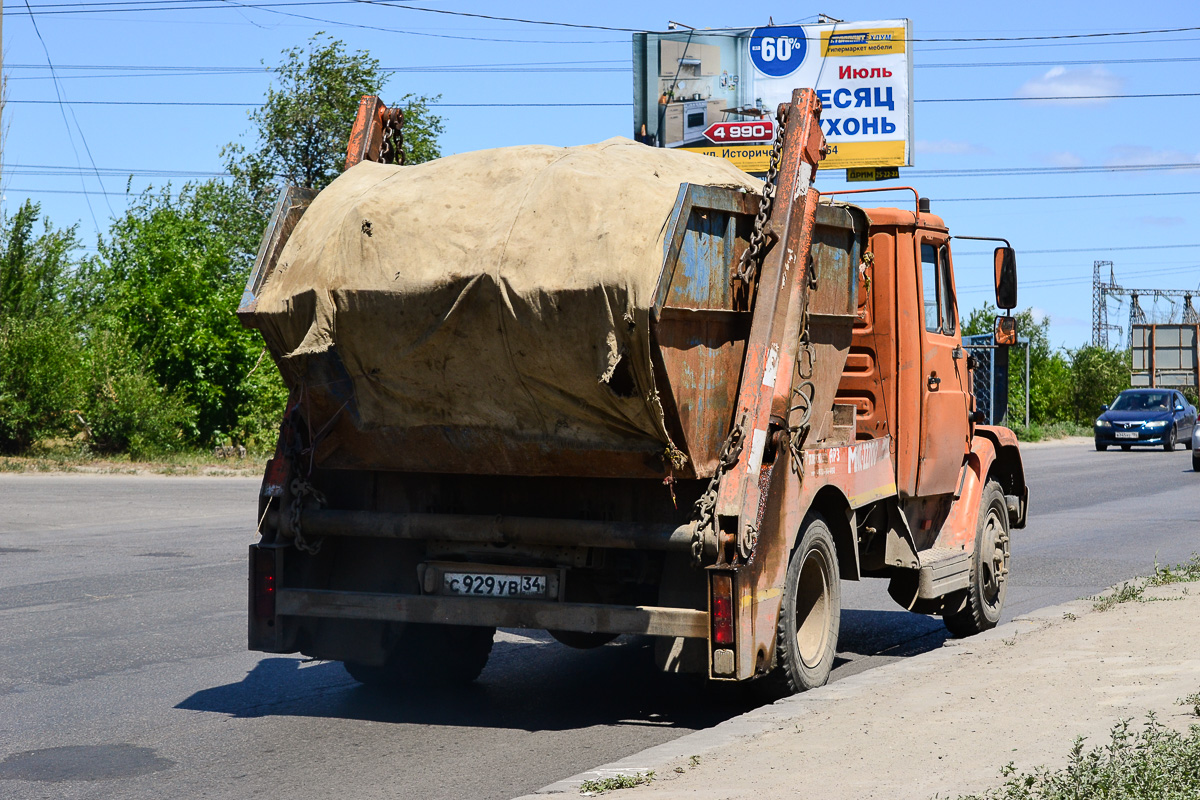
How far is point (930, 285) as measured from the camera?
8.69m

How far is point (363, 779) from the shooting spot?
5.50 metres

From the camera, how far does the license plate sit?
635 centimetres

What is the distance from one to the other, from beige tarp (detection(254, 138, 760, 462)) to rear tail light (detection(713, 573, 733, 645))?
688 millimetres

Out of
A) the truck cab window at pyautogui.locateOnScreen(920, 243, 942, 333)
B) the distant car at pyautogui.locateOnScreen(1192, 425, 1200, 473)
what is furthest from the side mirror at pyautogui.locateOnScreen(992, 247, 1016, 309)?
the distant car at pyautogui.locateOnScreen(1192, 425, 1200, 473)

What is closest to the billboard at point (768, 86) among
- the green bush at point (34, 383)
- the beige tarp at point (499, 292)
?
the green bush at point (34, 383)

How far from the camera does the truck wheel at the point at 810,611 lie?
6379 mm

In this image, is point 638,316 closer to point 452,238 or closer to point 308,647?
point 452,238

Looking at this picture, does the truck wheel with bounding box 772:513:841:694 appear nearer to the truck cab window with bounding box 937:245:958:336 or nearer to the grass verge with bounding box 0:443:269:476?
the truck cab window with bounding box 937:245:958:336

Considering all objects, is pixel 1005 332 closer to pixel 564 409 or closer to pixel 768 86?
pixel 564 409

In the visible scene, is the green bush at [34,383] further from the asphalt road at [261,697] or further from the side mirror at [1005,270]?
the side mirror at [1005,270]

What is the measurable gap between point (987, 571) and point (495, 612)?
4324 millimetres

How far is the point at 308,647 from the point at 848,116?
26.0 meters

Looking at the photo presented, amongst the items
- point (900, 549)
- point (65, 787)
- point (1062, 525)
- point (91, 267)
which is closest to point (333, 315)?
point (65, 787)

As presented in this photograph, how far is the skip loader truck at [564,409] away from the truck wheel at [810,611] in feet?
0.06
